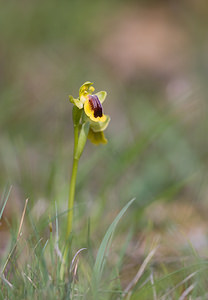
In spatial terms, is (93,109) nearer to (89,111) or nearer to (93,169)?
(89,111)

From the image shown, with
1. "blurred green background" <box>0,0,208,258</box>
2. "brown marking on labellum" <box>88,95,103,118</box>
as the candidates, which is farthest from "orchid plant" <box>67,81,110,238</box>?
"blurred green background" <box>0,0,208,258</box>

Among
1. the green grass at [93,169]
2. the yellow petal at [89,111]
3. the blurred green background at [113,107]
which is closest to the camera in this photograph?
the green grass at [93,169]

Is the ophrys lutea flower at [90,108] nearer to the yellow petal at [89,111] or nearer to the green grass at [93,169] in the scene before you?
the yellow petal at [89,111]

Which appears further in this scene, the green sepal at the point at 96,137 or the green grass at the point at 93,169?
the green sepal at the point at 96,137

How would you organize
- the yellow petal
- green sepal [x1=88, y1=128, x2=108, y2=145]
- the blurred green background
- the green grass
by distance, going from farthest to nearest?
the blurred green background
green sepal [x1=88, y1=128, x2=108, y2=145]
the yellow petal
the green grass

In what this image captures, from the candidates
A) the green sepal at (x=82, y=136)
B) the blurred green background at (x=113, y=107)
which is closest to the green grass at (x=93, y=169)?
the blurred green background at (x=113, y=107)

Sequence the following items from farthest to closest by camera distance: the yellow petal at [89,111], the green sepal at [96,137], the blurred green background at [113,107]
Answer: the blurred green background at [113,107], the green sepal at [96,137], the yellow petal at [89,111]

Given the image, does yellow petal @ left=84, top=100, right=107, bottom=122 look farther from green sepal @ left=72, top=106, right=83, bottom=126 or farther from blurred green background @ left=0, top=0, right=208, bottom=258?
blurred green background @ left=0, top=0, right=208, bottom=258

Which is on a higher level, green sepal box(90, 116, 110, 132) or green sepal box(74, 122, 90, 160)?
green sepal box(90, 116, 110, 132)

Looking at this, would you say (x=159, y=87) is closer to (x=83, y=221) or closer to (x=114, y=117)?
(x=114, y=117)

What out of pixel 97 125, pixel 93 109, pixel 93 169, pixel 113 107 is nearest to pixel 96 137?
pixel 97 125
